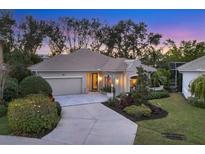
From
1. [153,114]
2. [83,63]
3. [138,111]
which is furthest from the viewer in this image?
[83,63]

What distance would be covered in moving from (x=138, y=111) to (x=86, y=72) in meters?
9.76

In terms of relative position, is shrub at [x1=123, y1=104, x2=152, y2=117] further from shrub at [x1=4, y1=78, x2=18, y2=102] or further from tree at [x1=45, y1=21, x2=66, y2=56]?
tree at [x1=45, y1=21, x2=66, y2=56]

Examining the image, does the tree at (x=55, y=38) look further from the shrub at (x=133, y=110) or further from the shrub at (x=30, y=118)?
the shrub at (x=30, y=118)

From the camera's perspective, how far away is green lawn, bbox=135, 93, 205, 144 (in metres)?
9.48

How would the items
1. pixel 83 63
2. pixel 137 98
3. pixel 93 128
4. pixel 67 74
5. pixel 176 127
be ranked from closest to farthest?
pixel 93 128 → pixel 176 127 → pixel 137 98 → pixel 67 74 → pixel 83 63

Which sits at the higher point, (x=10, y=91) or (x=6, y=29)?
(x=6, y=29)

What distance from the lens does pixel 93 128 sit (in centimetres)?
1077

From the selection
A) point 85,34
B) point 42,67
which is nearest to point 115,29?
point 85,34

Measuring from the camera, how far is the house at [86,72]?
1962 cm

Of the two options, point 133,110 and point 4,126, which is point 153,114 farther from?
point 4,126

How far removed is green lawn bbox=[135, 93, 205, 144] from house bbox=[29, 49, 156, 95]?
4.99m

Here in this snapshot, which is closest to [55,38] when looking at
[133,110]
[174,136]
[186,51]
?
[133,110]

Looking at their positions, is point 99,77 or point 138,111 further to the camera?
point 99,77
